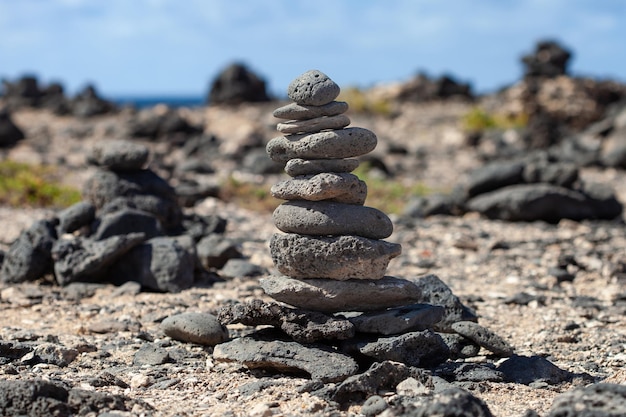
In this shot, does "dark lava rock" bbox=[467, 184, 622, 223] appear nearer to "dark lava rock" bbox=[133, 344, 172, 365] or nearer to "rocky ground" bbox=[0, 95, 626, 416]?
"rocky ground" bbox=[0, 95, 626, 416]

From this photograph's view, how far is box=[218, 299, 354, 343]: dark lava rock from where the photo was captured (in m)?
7.01

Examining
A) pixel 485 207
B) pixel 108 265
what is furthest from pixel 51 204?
pixel 485 207

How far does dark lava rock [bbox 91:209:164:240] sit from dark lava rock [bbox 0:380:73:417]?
196 inches

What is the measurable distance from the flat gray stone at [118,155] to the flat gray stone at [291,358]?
5.33 metres

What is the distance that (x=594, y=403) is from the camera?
212 inches

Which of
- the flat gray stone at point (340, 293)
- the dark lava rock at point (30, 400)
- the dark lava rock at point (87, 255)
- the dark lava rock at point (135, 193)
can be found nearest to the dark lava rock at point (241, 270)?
the dark lava rock at point (87, 255)

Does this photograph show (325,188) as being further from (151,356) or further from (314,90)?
(151,356)

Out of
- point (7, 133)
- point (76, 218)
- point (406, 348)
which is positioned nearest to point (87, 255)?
point (76, 218)

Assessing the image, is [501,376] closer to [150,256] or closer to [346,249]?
[346,249]

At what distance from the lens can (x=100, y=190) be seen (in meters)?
12.1

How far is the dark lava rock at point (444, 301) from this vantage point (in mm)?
8492

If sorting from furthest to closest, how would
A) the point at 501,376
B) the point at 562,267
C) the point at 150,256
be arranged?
the point at 562,267 < the point at 150,256 < the point at 501,376

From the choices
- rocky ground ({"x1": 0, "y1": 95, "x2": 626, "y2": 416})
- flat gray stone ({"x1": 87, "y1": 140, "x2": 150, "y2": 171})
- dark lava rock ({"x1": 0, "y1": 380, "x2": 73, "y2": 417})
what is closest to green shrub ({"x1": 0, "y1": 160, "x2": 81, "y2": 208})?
rocky ground ({"x1": 0, "y1": 95, "x2": 626, "y2": 416})

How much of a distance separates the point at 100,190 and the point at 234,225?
3.02m
